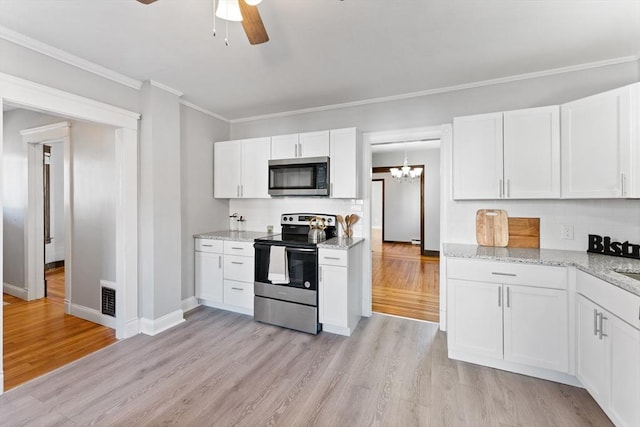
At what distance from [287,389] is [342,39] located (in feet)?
8.60

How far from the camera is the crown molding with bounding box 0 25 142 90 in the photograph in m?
2.06

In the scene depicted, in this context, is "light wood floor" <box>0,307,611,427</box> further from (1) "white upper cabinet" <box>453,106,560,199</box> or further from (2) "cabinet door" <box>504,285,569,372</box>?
(1) "white upper cabinet" <box>453,106,560,199</box>

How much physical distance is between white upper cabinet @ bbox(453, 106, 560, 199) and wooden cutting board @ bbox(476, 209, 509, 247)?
0.29m

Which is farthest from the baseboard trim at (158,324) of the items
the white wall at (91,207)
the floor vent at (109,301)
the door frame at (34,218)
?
the door frame at (34,218)

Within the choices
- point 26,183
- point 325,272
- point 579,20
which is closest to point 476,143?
point 579,20

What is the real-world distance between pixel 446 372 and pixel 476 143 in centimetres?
202

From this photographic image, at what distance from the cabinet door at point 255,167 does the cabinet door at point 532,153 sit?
2543 mm

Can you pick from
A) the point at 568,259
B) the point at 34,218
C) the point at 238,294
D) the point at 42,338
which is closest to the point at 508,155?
the point at 568,259

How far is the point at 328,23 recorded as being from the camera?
1948 millimetres

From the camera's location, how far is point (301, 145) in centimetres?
336

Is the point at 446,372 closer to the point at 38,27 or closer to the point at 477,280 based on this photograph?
the point at 477,280

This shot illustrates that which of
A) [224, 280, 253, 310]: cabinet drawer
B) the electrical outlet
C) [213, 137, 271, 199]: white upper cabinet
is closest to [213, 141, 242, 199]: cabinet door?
[213, 137, 271, 199]: white upper cabinet

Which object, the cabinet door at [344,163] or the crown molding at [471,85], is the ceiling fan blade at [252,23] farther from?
the crown molding at [471,85]

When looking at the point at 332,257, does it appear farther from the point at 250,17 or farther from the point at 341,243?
the point at 250,17
